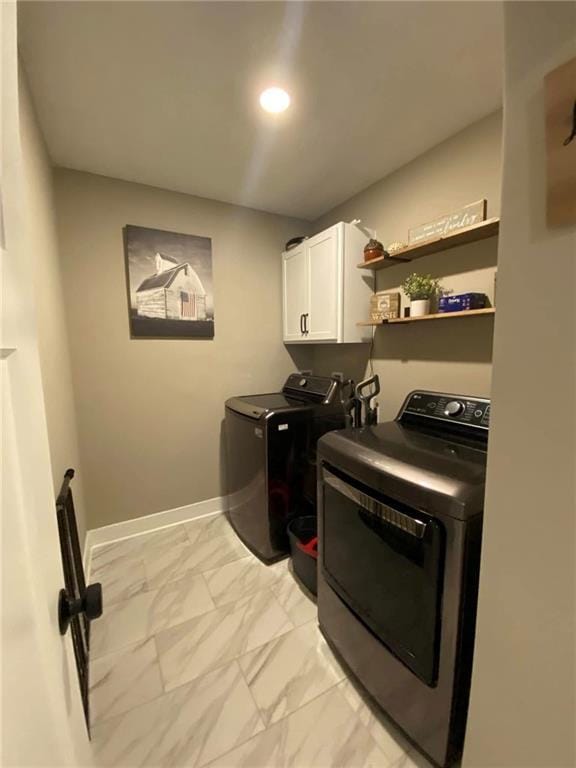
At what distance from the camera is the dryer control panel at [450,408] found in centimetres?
131

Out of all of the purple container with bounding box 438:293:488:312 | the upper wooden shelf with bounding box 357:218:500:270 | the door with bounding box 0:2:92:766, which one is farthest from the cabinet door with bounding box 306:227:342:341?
the door with bounding box 0:2:92:766

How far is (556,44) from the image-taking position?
49 cm

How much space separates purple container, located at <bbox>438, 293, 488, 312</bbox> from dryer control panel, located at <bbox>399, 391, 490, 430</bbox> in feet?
1.50

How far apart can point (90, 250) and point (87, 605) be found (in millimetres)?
2124

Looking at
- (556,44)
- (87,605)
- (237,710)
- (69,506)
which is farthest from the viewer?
(69,506)

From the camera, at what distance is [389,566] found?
3.51ft

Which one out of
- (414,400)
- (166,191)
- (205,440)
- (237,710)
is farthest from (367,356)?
→ (237,710)

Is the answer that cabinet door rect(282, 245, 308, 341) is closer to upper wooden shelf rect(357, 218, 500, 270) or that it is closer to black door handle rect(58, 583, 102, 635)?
upper wooden shelf rect(357, 218, 500, 270)

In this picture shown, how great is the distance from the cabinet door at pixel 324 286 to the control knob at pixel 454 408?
94 centimetres

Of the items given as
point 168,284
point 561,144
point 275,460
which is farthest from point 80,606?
point 168,284

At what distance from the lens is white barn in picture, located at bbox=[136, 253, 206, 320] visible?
2.21 metres

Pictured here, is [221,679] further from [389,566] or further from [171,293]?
[171,293]

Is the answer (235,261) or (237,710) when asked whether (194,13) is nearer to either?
(235,261)

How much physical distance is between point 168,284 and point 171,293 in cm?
6
